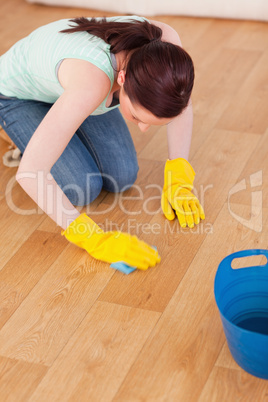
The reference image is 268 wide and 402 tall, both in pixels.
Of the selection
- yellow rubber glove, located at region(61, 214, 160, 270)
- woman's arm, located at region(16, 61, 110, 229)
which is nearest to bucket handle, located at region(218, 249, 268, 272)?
yellow rubber glove, located at region(61, 214, 160, 270)

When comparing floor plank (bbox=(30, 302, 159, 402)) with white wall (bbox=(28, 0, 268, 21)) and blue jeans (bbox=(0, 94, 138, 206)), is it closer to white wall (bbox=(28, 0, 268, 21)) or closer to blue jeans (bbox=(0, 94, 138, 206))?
blue jeans (bbox=(0, 94, 138, 206))

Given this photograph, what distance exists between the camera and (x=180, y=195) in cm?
183

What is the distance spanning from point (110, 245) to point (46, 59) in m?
0.55

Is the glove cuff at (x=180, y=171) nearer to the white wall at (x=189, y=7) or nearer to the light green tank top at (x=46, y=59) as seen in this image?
the light green tank top at (x=46, y=59)

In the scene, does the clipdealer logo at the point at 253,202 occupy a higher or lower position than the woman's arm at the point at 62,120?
lower

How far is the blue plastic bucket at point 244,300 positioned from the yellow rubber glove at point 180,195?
0.41 meters

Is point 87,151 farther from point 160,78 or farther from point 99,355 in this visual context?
point 99,355

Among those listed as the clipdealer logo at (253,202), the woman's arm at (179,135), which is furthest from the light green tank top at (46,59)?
the clipdealer logo at (253,202)

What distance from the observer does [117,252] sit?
5.19 ft

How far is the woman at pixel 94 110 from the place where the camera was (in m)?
1.44

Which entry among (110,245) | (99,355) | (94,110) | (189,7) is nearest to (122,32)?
(94,110)

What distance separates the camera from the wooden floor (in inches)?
51.8

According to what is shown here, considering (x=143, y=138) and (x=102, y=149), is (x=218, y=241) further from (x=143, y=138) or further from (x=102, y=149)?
(x=143, y=138)

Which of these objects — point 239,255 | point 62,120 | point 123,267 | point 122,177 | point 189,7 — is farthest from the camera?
point 189,7
